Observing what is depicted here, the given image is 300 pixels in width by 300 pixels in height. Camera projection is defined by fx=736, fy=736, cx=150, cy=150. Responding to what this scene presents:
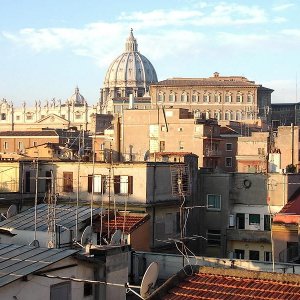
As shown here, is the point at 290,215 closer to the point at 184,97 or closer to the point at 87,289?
the point at 87,289

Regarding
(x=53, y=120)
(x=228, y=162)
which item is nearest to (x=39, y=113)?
(x=53, y=120)

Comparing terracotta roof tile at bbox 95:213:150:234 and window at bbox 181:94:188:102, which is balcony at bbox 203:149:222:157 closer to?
terracotta roof tile at bbox 95:213:150:234

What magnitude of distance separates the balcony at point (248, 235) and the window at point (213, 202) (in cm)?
88

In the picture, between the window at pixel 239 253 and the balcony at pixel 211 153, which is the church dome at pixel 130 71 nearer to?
the balcony at pixel 211 153

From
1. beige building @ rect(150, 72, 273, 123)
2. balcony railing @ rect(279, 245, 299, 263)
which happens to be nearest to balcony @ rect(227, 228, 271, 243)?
balcony railing @ rect(279, 245, 299, 263)

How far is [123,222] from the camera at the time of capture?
18.8 metres

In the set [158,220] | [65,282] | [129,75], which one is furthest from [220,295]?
[129,75]

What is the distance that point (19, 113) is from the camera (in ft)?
425

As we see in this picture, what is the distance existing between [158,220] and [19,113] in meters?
111

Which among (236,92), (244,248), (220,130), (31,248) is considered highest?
(236,92)

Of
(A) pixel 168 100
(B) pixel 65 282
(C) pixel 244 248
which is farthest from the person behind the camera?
(A) pixel 168 100

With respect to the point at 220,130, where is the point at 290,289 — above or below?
below

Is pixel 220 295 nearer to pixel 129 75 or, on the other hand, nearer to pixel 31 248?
pixel 31 248

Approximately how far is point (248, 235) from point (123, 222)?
7.09 metres
